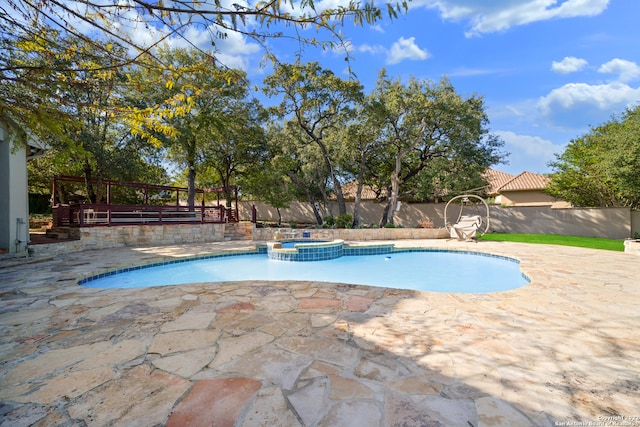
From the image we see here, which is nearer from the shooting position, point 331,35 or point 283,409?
point 283,409

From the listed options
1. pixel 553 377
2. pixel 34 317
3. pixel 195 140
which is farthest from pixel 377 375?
pixel 195 140

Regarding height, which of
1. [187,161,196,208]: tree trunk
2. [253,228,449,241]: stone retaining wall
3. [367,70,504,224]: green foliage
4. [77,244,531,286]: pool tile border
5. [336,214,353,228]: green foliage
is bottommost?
[77,244,531,286]: pool tile border

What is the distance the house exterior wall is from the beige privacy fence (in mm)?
9854

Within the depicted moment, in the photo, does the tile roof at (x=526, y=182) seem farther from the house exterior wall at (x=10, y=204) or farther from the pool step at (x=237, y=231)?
the house exterior wall at (x=10, y=204)

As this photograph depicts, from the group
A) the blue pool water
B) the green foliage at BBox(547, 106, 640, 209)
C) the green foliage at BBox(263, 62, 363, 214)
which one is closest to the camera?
the blue pool water

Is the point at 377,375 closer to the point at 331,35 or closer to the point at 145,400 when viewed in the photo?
the point at 145,400

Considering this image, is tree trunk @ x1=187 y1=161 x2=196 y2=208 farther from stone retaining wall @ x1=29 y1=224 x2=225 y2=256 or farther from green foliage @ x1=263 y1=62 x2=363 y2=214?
green foliage @ x1=263 y1=62 x2=363 y2=214

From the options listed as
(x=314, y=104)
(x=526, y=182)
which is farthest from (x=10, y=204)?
(x=526, y=182)

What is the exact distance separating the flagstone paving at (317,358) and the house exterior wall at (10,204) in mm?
4123

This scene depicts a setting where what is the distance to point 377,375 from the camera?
2039mm

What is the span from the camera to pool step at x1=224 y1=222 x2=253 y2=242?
12.6 metres

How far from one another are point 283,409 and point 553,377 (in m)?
1.88

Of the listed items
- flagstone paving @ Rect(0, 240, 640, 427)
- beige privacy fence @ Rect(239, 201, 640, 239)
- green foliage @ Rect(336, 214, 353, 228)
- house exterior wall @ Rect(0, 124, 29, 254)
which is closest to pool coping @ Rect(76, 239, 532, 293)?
flagstone paving @ Rect(0, 240, 640, 427)

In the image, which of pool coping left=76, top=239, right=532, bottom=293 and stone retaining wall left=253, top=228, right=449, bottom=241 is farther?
stone retaining wall left=253, top=228, right=449, bottom=241
